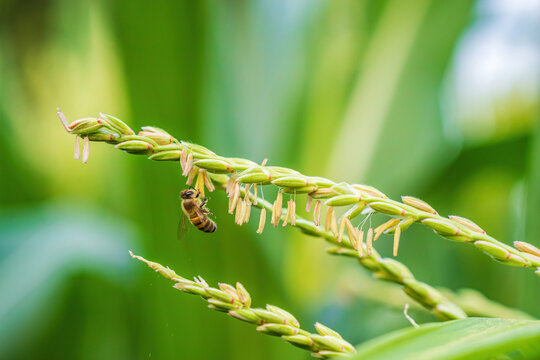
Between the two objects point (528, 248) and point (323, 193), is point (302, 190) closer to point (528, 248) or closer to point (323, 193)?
point (323, 193)

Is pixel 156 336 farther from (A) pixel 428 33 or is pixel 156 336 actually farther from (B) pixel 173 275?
(A) pixel 428 33

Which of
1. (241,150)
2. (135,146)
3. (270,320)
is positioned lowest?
(241,150)

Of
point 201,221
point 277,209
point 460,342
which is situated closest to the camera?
point 460,342

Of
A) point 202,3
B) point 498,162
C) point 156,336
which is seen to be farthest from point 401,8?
point 156,336

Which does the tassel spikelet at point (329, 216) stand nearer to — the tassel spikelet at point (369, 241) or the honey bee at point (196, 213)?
the tassel spikelet at point (369, 241)

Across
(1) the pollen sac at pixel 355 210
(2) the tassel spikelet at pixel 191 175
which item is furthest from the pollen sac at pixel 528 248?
(2) the tassel spikelet at pixel 191 175

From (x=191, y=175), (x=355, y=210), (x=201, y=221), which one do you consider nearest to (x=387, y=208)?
(x=355, y=210)

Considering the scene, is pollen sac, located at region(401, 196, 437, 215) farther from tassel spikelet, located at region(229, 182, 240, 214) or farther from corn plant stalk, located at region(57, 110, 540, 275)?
tassel spikelet, located at region(229, 182, 240, 214)

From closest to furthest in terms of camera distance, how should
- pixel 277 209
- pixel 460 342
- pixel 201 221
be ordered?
pixel 460 342 → pixel 277 209 → pixel 201 221
